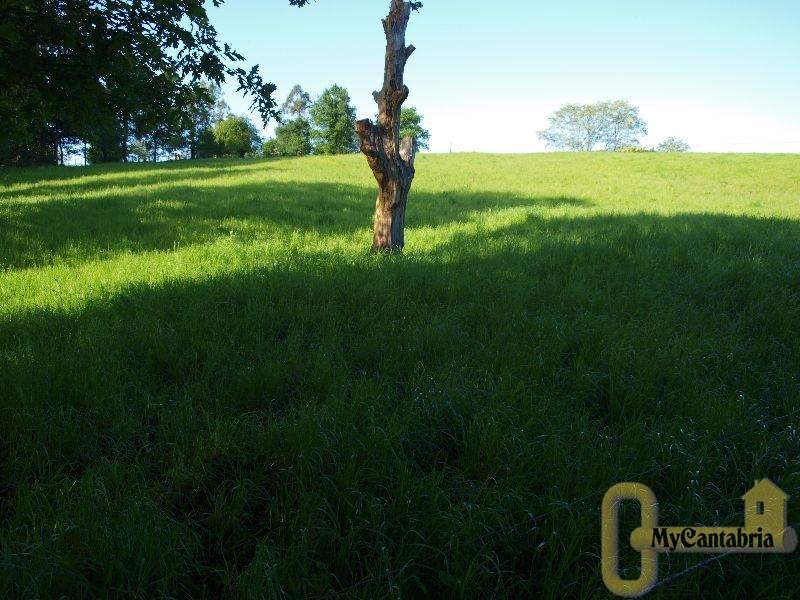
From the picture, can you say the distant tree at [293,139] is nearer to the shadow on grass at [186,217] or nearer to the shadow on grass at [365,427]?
the shadow on grass at [186,217]

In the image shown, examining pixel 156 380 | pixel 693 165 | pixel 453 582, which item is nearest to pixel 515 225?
pixel 156 380

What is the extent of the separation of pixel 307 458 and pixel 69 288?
15.0 feet

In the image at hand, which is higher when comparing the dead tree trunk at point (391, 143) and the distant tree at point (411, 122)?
the distant tree at point (411, 122)

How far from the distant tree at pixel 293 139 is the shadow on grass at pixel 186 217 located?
58.5 metres

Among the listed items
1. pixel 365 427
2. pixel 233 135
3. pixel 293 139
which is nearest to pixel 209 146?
pixel 233 135

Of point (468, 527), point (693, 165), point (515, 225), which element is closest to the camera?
point (468, 527)

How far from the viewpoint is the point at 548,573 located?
1742mm

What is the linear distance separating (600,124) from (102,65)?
134868mm

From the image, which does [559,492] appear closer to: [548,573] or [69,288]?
[548,573]

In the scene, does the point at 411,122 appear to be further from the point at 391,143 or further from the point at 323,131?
the point at 391,143

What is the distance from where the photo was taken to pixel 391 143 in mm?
7180

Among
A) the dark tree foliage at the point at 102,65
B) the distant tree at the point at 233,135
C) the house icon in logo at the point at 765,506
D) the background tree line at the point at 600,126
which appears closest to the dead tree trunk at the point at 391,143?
the dark tree foliage at the point at 102,65

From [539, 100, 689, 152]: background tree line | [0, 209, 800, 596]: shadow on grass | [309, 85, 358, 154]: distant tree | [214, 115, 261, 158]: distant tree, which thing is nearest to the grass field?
[0, 209, 800, 596]: shadow on grass

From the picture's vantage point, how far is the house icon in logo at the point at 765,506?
1985 mm
